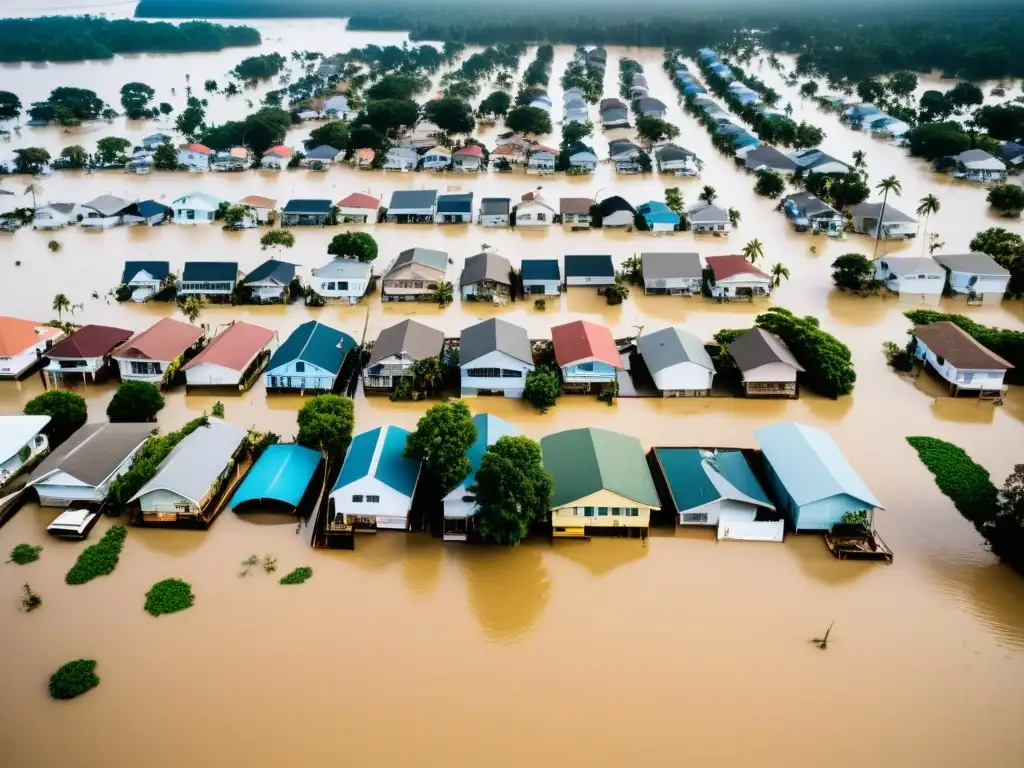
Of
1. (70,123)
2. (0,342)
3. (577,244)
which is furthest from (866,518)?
(70,123)

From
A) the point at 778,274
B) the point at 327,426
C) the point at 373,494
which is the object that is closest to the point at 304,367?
the point at 327,426

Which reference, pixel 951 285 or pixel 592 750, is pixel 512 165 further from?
pixel 592 750

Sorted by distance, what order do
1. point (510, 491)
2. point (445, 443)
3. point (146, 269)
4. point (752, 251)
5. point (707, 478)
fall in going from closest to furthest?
1. point (510, 491)
2. point (445, 443)
3. point (707, 478)
4. point (146, 269)
5. point (752, 251)

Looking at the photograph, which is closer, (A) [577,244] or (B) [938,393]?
(B) [938,393]

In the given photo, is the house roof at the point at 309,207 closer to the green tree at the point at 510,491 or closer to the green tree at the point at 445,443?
the green tree at the point at 445,443

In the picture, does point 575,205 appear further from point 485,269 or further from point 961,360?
point 961,360

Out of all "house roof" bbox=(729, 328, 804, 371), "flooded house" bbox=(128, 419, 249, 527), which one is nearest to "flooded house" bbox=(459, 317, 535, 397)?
"house roof" bbox=(729, 328, 804, 371)
